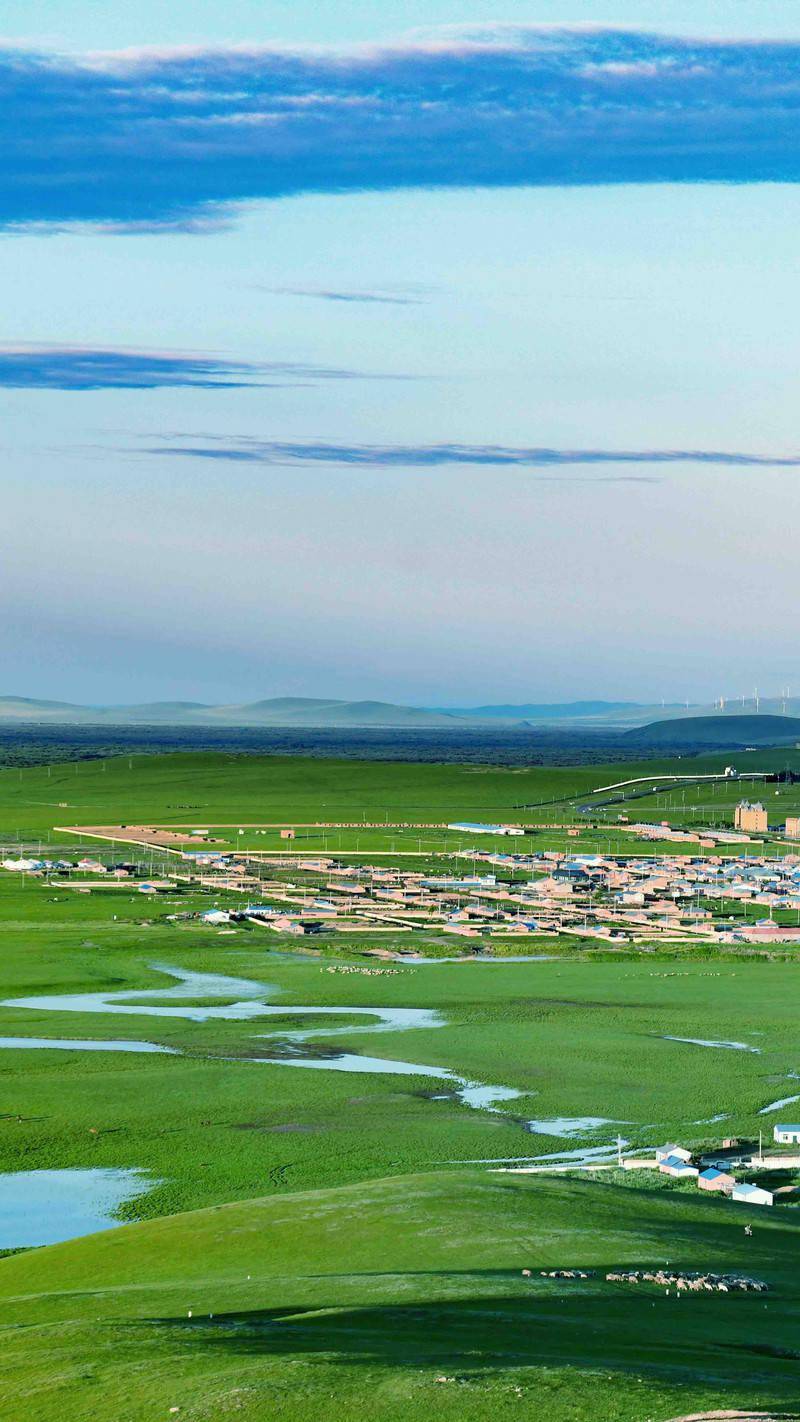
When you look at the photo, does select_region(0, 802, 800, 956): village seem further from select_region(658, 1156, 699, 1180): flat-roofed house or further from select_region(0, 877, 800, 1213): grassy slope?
select_region(658, 1156, 699, 1180): flat-roofed house

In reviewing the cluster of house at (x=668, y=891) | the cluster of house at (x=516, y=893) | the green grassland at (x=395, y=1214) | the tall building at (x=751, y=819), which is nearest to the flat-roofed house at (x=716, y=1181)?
the green grassland at (x=395, y=1214)

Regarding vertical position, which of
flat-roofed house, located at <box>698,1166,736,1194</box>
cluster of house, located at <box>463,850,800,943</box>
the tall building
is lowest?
flat-roofed house, located at <box>698,1166,736,1194</box>

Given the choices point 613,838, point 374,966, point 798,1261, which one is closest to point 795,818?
point 613,838

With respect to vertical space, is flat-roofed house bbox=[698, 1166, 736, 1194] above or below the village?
below

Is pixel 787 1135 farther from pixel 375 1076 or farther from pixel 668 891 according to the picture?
pixel 668 891

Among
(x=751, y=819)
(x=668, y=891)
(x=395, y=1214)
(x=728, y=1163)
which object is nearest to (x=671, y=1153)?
(x=728, y=1163)

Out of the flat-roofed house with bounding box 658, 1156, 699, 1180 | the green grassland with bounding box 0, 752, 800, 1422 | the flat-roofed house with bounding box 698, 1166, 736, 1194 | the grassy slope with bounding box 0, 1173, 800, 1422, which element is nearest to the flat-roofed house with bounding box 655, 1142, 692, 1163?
the flat-roofed house with bounding box 658, 1156, 699, 1180
